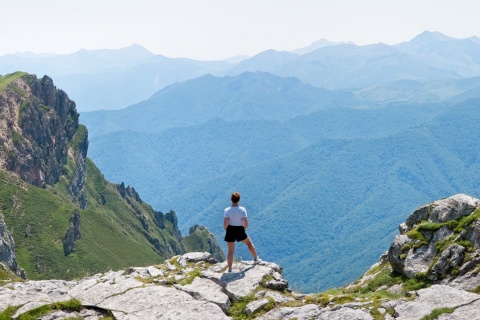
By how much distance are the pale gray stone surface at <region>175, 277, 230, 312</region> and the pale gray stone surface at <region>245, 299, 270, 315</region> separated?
1.29 metres

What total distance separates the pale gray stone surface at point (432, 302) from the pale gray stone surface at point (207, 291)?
962 centimetres

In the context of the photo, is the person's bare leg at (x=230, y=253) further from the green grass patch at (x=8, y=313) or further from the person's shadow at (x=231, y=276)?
the green grass patch at (x=8, y=313)

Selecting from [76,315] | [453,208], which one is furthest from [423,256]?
[76,315]

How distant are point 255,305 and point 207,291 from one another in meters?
3.73

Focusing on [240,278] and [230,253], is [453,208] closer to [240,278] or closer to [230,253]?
[240,278]

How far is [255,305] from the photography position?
28.9 metres

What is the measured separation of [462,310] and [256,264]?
1501 centimetres

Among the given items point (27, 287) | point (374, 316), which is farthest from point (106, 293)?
point (374, 316)

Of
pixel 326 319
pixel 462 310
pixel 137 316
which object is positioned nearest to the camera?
pixel 462 310

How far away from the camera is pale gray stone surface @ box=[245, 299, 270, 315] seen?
93.5 ft

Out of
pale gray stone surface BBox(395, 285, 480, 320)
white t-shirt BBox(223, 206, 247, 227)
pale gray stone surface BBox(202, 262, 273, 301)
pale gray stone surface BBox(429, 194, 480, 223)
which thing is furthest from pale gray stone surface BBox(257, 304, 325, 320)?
pale gray stone surface BBox(429, 194, 480, 223)

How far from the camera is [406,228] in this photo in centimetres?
4034

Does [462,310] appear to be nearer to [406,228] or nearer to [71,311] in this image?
[406,228]

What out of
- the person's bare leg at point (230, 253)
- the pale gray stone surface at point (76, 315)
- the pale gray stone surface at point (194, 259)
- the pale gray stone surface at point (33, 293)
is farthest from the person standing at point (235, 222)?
the pale gray stone surface at point (33, 293)
